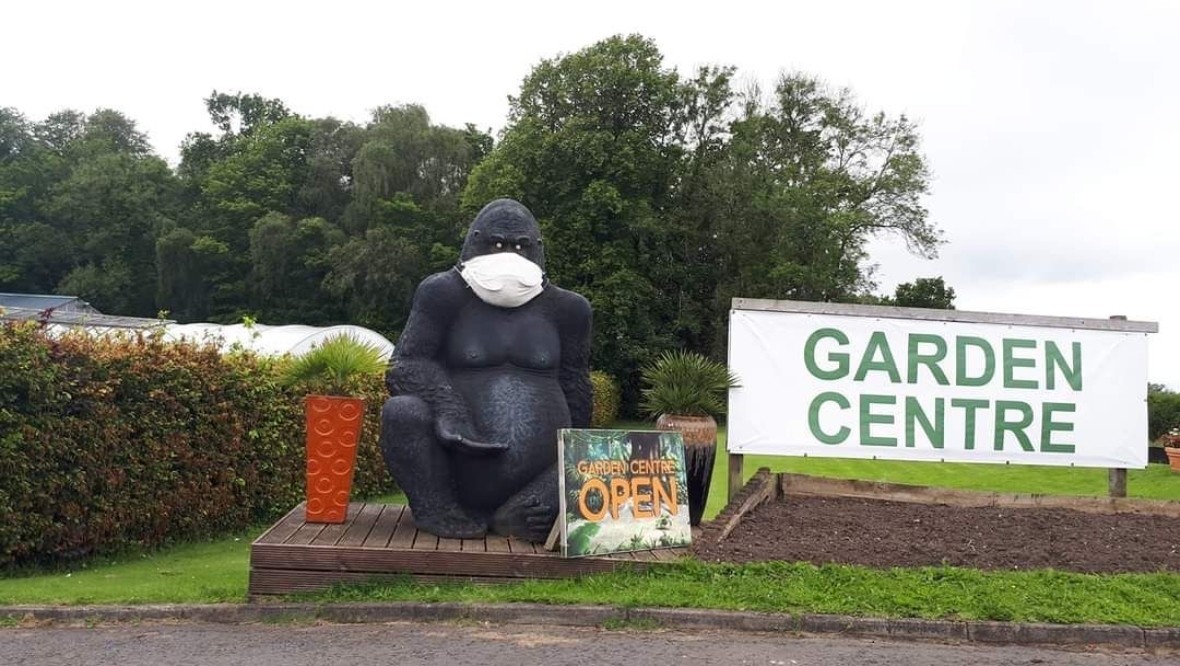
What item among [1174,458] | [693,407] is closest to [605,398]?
[1174,458]

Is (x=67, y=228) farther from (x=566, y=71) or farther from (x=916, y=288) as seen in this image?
(x=916, y=288)

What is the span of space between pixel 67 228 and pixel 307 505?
153 feet

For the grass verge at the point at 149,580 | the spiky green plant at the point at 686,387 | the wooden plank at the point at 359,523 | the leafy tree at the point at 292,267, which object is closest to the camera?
the grass verge at the point at 149,580

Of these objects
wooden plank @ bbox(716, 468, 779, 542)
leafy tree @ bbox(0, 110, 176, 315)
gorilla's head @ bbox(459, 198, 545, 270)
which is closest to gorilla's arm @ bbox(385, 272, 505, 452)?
gorilla's head @ bbox(459, 198, 545, 270)

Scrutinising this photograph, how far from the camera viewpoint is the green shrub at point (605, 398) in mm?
25719

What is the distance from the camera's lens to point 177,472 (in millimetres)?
8234

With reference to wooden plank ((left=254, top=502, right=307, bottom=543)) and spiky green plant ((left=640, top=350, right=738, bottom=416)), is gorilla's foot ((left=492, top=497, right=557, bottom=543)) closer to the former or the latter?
wooden plank ((left=254, top=502, right=307, bottom=543))

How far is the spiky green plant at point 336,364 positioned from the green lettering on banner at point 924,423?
444 centimetres

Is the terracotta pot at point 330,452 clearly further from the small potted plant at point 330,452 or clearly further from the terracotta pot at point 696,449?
the terracotta pot at point 696,449

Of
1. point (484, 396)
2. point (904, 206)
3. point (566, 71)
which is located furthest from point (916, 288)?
point (484, 396)

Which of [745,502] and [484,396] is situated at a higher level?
[484,396]

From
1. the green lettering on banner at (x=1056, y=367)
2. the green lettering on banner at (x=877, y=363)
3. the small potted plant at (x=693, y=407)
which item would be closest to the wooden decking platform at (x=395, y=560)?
→ the small potted plant at (x=693, y=407)

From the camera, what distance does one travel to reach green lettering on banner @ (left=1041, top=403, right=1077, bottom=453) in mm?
8000

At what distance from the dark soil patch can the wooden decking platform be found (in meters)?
1.05
